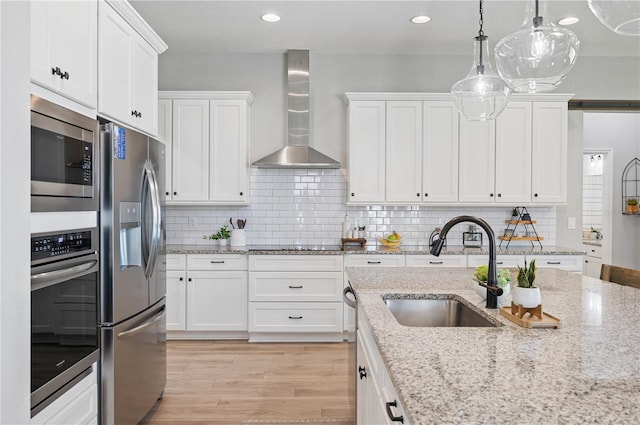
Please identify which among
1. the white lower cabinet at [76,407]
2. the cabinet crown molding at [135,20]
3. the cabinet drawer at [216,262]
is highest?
the cabinet crown molding at [135,20]

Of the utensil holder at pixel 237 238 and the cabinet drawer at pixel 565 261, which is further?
the utensil holder at pixel 237 238

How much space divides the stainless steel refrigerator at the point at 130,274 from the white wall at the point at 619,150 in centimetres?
645

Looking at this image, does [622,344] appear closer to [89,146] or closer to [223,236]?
[89,146]

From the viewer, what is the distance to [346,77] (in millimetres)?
4707

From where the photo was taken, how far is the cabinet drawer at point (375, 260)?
4.11m

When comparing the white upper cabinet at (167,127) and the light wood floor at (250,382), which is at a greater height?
the white upper cabinet at (167,127)

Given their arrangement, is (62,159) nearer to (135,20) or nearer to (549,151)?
(135,20)

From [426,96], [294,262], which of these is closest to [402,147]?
[426,96]

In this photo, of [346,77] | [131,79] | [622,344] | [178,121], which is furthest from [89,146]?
[346,77]

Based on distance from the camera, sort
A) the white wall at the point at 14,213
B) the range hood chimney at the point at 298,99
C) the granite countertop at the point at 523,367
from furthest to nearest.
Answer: the range hood chimney at the point at 298,99, the white wall at the point at 14,213, the granite countertop at the point at 523,367

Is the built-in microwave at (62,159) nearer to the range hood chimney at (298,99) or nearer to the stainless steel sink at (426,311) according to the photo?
the stainless steel sink at (426,311)

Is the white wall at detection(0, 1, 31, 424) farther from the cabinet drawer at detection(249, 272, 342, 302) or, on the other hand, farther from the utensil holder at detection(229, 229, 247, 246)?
the utensil holder at detection(229, 229, 247, 246)

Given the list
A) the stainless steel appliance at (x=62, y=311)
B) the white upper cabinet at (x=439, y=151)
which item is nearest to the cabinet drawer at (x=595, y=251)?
the white upper cabinet at (x=439, y=151)

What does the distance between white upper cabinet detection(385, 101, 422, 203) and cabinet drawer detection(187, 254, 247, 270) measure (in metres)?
1.58
